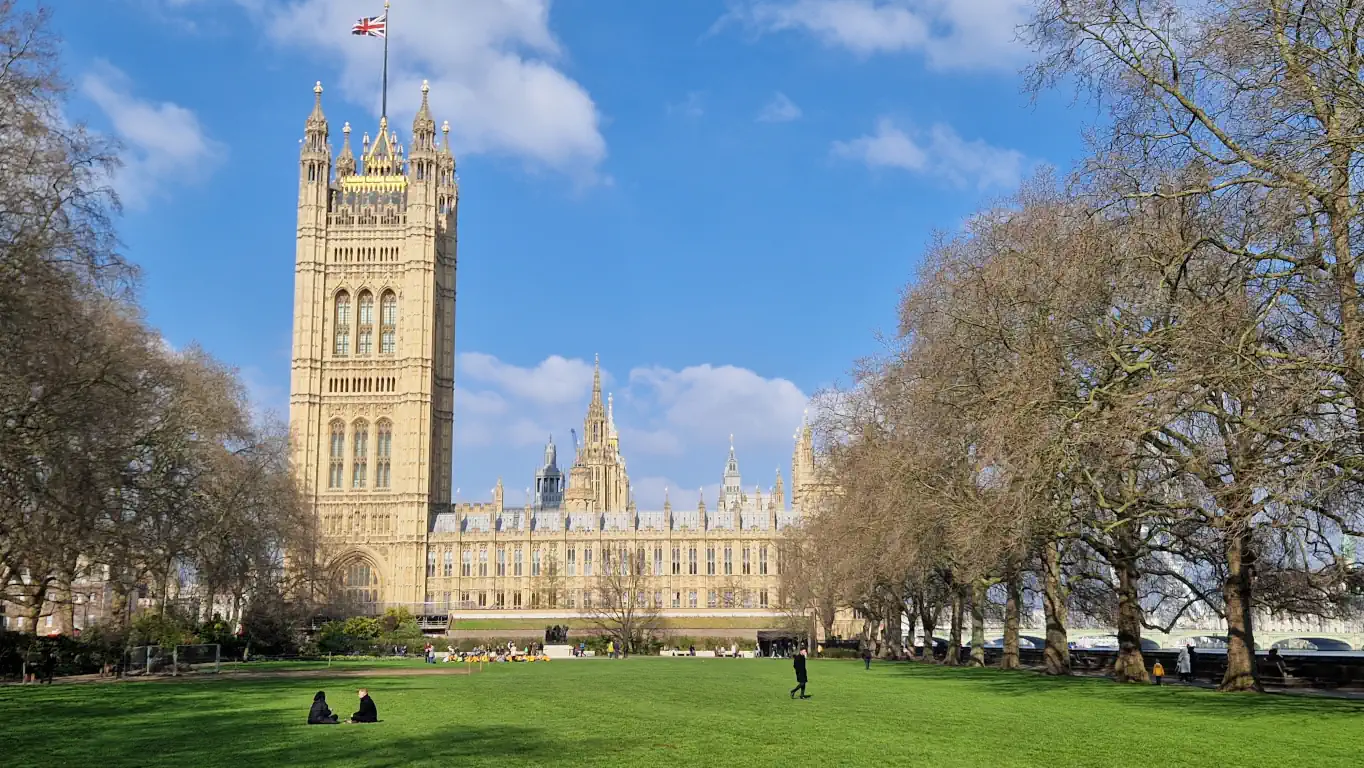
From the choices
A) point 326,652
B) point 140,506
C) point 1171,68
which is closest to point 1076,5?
point 1171,68

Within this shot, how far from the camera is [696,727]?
22.2 meters

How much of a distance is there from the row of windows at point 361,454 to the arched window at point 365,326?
700 cm

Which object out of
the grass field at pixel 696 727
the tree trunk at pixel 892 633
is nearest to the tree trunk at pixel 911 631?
the tree trunk at pixel 892 633

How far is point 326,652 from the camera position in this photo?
73.1m

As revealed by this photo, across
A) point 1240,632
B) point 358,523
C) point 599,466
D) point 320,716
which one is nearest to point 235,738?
point 320,716

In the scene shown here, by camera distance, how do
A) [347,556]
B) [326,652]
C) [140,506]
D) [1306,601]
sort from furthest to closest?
[347,556], [326,652], [140,506], [1306,601]

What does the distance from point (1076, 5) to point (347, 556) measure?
10430 cm

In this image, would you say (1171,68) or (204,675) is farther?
(204,675)

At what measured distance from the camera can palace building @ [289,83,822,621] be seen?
118 meters

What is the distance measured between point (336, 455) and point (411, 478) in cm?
747

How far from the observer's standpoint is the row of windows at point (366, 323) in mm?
121938

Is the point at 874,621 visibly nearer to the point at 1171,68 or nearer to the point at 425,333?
the point at 1171,68

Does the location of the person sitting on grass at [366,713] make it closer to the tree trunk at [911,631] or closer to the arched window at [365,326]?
the tree trunk at [911,631]

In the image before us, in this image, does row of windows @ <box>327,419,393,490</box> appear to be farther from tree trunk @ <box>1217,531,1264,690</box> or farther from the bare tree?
tree trunk @ <box>1217,531,1264,690</box>
